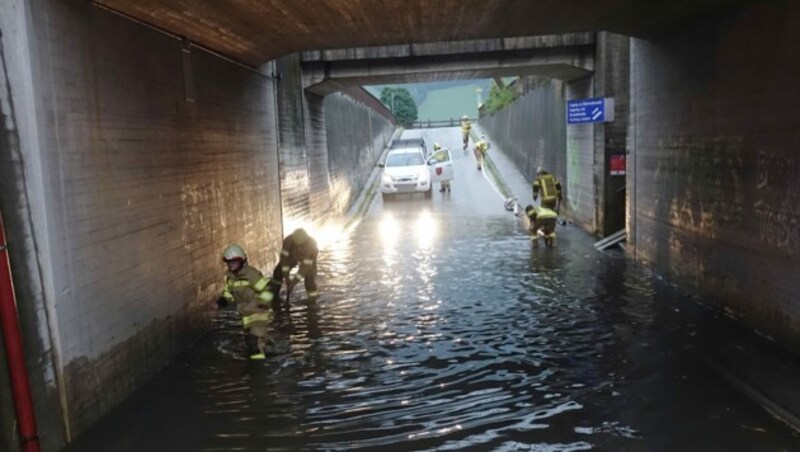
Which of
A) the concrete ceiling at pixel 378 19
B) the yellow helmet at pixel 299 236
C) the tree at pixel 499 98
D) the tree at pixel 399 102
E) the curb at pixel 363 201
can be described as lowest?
the curb at pixel 363 201

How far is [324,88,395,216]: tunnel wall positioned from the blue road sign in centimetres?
775

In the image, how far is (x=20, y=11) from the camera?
Result: 16.3 ft

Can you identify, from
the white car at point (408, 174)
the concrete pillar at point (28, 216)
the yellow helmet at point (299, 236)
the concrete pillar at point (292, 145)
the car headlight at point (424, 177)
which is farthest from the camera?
the car headlight at point (424, 177)

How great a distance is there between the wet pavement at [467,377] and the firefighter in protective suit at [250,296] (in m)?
0.30

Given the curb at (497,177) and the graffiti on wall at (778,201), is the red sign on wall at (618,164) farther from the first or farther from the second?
the curb at (497,177)

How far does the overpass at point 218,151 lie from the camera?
5.18 m

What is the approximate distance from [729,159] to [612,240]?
19.7 feet

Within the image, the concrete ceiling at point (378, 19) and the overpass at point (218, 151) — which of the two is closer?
the overpass at point (218, 151)

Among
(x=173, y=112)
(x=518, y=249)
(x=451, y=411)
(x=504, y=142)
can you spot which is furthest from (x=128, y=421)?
(x=504, y=142)

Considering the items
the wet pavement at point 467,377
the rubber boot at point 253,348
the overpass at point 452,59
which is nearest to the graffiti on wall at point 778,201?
the wet pavement at point 467,377

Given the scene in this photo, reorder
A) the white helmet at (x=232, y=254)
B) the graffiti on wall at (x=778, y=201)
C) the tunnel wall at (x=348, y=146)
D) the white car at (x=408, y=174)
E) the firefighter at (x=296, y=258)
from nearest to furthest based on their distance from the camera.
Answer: the graffiti on wall at (x=778, y=201), the white helmet at (x=232, y=254), the firefighter at (x=296, y=258), the tunnel wall at (x=348, y=146), the white car at (x=408, y=174)

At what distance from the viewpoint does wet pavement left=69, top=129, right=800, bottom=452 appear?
5320 mm

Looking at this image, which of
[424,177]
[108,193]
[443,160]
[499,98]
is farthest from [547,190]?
[499,98]

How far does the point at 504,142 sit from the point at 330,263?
947 inches
